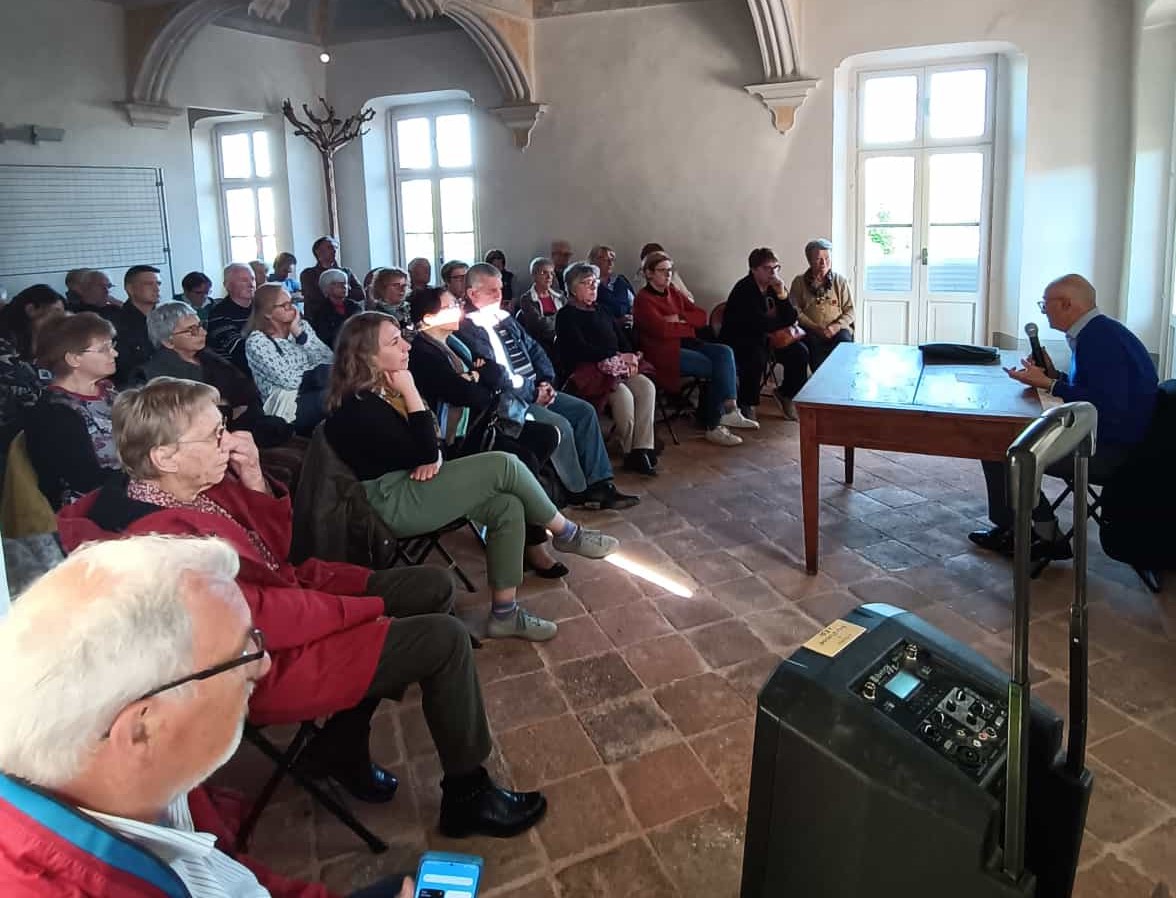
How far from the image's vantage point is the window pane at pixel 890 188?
25.6 ft

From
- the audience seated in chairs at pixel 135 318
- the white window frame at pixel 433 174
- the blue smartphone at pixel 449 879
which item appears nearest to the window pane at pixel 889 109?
the white window frame at pixel 433 174

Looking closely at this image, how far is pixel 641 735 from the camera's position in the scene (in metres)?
2.73

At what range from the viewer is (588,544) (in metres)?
4.00

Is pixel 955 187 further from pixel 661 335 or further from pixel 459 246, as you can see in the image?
pixel 459 246

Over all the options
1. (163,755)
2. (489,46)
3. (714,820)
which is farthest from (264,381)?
(489,46)

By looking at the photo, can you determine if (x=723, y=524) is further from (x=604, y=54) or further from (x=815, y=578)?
(x=604, y=54)

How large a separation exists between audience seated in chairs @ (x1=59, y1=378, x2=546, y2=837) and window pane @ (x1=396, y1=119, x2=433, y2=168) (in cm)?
769

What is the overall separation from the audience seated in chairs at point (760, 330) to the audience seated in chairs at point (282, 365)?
3.02m

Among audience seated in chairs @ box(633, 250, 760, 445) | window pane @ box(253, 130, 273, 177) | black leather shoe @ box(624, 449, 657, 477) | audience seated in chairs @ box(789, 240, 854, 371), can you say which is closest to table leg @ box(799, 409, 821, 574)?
black leather shoe @ box(624, 449, 657, 477)

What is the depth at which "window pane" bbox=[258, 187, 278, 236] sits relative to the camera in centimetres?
976

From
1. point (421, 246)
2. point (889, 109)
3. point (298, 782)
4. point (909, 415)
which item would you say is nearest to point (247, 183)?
point (421, 246)

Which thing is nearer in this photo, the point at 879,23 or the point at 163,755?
the point at 163,755

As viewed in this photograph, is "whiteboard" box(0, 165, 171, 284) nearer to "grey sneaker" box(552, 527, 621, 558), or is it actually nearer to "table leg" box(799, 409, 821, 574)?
"grey sneaker" box(552, 527, 621, 558)

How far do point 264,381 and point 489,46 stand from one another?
4.73 metres
